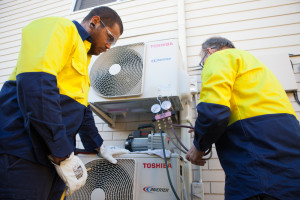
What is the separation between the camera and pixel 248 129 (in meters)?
0.95

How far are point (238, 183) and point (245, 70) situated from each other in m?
0.59

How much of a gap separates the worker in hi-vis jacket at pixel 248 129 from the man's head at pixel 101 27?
2.29 feet

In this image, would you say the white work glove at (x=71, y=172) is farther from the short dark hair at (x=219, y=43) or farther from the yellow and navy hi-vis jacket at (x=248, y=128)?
the short dark hair at (x=219, y=43)

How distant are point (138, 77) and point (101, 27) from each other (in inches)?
22.9

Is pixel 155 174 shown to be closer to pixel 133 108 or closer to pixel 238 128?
pixel 238 128

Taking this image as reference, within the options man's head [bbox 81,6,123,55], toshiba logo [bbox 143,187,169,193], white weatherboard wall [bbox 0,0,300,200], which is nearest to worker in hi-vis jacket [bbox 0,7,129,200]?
man's head [bbox 81,6,123,55]

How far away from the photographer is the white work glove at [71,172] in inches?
36.2

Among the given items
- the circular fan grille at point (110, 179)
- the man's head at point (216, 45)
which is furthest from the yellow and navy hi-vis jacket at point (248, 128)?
the circular fan grille at point (110, 179)

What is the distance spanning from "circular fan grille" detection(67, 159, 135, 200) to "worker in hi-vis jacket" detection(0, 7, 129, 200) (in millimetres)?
363

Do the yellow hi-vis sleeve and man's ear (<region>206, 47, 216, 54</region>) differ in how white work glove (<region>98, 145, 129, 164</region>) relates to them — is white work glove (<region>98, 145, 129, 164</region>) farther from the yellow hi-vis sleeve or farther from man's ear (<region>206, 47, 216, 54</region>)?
man's ear (<region>206, 47, 216, 54</region>)

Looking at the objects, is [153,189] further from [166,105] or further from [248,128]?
[248,128]

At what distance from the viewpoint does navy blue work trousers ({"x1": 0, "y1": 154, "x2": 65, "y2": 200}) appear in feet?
2.54

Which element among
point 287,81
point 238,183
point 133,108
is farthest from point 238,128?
point 287,81

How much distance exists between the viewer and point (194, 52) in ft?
8.44
